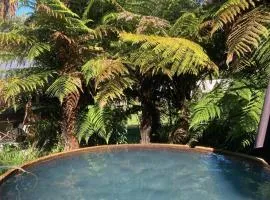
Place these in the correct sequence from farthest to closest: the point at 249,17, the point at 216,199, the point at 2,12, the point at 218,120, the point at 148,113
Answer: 1. the point at 2,12
2. the point at 148,113
3. the point at 218,120
4. the point at 249,17
5. the point at 216,199

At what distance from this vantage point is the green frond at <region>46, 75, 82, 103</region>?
14.4ft

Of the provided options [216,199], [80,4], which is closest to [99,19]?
[80,4]

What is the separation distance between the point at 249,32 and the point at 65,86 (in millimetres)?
1759

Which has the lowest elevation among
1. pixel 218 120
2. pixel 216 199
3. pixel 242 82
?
pixel 216 199

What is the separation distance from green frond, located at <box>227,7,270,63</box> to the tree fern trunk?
1.67 meters

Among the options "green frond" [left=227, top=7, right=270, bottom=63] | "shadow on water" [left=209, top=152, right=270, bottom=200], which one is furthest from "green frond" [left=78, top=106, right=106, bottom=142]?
"green frond" [left=227, top=7, right=270, bottom=63]

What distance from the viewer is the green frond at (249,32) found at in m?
3.84

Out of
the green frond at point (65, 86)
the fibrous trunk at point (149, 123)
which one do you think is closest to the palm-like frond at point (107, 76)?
the green frond at point (65, 86)

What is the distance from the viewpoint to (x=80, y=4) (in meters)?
5.32

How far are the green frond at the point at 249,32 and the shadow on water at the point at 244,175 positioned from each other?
82 centimetres

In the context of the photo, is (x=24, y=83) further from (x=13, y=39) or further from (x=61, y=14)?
(x=61, y=14)

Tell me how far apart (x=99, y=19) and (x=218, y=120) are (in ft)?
5.83

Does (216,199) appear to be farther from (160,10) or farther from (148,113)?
(160,10)

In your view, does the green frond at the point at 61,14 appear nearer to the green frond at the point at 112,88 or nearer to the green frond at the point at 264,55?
the green frond at the point at 112,88
